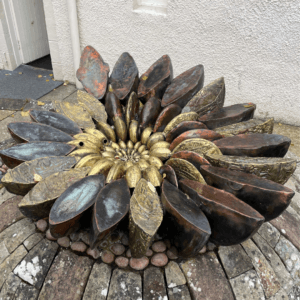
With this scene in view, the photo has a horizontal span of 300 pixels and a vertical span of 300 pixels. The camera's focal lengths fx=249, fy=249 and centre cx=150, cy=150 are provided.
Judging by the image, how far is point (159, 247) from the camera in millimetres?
987

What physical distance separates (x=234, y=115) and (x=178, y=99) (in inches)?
12.3

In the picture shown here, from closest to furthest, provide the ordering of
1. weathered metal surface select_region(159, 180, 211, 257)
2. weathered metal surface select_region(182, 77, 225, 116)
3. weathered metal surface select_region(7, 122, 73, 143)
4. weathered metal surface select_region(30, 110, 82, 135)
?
weathered metal surface select_region(159, 180, 211, 257)
weathered metal surface select_region(7, 122, 73, 143)
weathered metal surface select_region(30, 110, 82, 135)
weathered metal surface select_region(182, 77, 225, 116)

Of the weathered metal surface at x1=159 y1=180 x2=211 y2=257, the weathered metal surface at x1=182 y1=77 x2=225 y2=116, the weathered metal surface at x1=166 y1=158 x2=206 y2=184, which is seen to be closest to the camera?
the weathered metal surface at x1=159 y1=180 x2=211 y2=257

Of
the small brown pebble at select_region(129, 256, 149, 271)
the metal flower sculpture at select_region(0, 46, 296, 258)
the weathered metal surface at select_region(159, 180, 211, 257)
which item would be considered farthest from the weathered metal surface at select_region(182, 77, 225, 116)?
the small brown pebble at select_region(129, 256, 149, 271)

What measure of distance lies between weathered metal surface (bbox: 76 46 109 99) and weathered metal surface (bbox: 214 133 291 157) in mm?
767

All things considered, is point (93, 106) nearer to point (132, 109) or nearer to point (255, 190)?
point (132, 109)

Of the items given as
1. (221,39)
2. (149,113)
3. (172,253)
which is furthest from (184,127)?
(221,39)

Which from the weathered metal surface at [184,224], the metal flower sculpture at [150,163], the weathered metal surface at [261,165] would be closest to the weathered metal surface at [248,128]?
the metal flower sculpture at [150,163]

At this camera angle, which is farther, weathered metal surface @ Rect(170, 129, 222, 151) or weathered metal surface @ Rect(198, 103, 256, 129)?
weathered metal surface @ Rect(198, 103, 256, 129)

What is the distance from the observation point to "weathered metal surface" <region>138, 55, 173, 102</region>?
4.75ft

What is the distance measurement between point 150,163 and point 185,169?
205 millimetres

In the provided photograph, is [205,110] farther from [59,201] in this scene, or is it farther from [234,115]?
[59,201]

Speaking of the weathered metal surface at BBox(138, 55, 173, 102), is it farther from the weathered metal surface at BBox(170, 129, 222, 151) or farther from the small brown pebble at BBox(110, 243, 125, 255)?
the small brown pebble at BBox(110, 243, 125, 255)

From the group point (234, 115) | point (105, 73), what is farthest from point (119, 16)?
point (234, 115)
